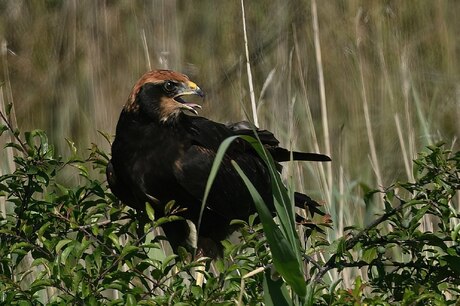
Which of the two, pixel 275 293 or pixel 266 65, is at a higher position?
pixel 266 65

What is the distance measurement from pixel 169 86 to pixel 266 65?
1191 mm

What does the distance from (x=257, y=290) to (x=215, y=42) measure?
9.56 feet

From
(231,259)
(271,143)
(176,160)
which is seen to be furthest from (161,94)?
(231,259)

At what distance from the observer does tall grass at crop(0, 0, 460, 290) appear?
13.4 ft

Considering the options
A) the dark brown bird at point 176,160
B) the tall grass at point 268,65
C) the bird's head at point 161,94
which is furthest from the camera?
the tall grass at point 268,65

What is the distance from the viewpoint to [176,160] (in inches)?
143

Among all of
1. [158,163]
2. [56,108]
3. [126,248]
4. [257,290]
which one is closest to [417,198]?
[257,290]

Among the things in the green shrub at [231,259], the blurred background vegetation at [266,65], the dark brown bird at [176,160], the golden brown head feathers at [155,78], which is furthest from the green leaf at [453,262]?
the golden brown head feathers at [155,78]

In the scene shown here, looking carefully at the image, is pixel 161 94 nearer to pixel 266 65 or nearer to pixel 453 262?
pixel 266 65

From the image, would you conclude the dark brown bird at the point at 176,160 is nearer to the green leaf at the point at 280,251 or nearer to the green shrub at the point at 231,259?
the green shrub at the point at 231,259

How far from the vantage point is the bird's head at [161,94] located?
12.1 ft

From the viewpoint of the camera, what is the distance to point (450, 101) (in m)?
4.94

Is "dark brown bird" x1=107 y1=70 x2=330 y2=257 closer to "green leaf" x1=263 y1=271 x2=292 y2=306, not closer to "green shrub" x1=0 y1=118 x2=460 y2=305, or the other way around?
"green shrub" x1=0 y1=118 x2=460 y2=305

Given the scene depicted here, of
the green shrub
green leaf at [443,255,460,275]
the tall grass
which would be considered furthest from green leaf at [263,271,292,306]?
Answer: the tall grass
